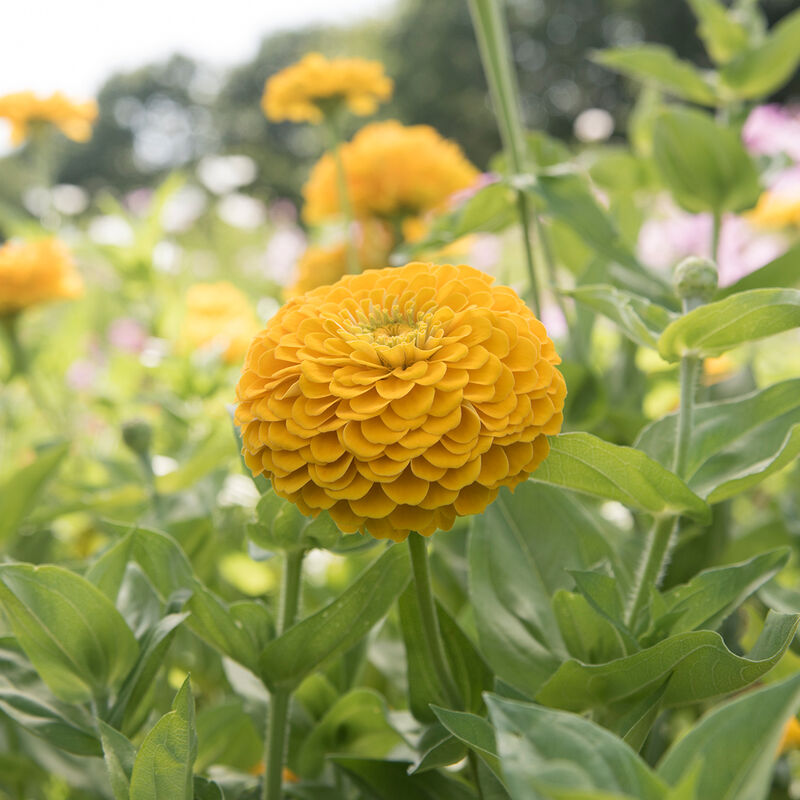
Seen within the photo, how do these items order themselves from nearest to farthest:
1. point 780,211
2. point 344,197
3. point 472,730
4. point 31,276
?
1. point 472,730
2. point 344,197
3. point 31,276
4. point 780,211

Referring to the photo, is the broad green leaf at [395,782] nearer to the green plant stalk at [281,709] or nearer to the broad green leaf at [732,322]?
the green plant stalk at [281,709]

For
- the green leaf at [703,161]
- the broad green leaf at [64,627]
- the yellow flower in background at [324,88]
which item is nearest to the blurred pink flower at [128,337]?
the yellow flower in background at [324,88]

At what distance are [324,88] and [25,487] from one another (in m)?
0.64

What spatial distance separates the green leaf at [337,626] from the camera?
524mm

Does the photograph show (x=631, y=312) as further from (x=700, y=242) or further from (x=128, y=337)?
(x=128, y=337)

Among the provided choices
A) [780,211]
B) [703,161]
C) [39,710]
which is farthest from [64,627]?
[780,211]

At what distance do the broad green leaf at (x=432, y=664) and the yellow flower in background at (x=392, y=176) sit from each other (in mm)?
691

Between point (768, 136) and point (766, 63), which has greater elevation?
point (766, 63)

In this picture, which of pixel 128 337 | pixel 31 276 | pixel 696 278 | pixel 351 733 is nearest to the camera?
pixel 696 278

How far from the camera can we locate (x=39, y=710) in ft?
1.82

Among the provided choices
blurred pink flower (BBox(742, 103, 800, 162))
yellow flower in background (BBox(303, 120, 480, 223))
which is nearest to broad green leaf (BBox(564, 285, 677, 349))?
yellow flower in background (BBox(303, 120, 480, 223))

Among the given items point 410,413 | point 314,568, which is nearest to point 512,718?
point 410,413

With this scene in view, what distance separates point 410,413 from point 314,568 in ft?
3.00

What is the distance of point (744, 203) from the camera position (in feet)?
2.84
